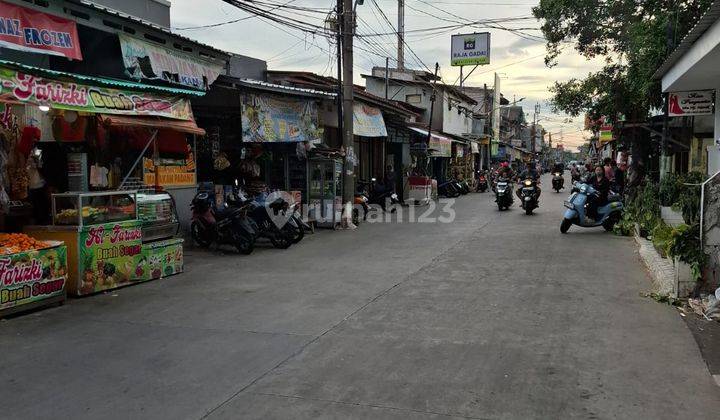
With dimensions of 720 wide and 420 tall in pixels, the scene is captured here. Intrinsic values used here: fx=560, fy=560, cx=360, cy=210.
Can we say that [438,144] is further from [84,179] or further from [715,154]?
[84,179]

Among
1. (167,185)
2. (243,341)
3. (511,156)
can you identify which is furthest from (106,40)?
(511,156)

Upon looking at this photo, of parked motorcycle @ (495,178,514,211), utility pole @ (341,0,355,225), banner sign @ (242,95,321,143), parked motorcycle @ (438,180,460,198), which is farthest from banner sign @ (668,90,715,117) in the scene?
parked motorcycle @ (438,180,460,198)

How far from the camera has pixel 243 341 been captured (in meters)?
5.41

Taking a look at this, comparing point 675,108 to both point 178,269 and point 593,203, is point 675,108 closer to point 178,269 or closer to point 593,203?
point 593,203

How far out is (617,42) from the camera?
15203mm

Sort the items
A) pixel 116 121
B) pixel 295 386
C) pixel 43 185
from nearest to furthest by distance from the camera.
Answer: pixel 295 386 → pixel 116 121 → pixel 43 185

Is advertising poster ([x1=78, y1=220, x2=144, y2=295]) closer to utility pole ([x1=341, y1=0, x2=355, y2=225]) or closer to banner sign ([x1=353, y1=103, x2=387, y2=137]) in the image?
utility pole ([x1=341, y1=0, x2=355, y2=225])

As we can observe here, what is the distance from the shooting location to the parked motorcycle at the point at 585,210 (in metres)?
13.2

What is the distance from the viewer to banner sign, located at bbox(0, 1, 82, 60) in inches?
312

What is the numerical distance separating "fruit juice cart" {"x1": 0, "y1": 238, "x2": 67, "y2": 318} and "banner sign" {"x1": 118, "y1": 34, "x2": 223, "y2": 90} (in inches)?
169

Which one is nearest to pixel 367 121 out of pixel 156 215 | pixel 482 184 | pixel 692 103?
pixel 692 103

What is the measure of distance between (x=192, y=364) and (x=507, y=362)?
268 centimetres

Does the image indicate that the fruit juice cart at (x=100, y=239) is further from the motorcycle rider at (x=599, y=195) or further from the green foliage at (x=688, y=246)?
the motorcycle rider at (x=599, y=195)

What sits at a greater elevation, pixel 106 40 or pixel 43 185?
pixel 106 40
